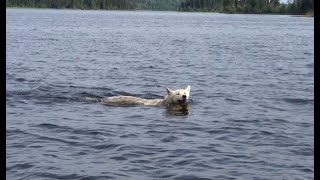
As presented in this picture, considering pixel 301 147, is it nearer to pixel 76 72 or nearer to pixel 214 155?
pixel 214 155

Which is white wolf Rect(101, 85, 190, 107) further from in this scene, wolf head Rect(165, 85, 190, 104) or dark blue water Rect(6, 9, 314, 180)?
dark blue water Rect(6, 9, 314, 180)

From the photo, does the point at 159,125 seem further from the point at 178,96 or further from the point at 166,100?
the point at 166,100

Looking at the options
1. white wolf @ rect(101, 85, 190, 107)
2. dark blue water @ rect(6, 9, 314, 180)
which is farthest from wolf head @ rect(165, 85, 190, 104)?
dark blue water @ rect(6, 9, 314, 180)

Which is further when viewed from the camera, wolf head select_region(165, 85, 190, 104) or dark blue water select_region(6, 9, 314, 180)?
wolf head select_region(165, 85, 190, 104)

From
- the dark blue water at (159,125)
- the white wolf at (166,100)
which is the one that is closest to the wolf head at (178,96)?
the white wolf at (166,100)

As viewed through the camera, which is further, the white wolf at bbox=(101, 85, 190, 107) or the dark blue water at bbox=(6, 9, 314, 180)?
the white wolf at bbox=(101, 85, 190, 107)

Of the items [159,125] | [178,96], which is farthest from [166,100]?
[159,125]

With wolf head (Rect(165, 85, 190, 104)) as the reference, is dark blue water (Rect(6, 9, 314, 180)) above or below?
below

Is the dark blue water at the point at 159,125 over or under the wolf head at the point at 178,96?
under

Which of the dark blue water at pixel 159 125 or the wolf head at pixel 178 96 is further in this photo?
the wolf head at pixel 178 96

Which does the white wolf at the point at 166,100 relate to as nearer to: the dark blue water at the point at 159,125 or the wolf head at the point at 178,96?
the wolf head at the point at 178,96

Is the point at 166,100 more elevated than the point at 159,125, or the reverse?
the point at 166,100

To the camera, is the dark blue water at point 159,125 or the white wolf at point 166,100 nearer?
the dark blue water at point 159,125
